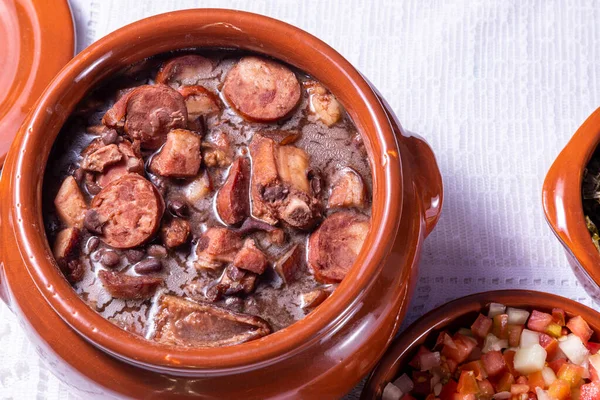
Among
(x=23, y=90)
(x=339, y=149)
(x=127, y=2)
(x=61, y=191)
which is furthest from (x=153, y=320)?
(x=127, y=2)

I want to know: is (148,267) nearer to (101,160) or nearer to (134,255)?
(134,255)

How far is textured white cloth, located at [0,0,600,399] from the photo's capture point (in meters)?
1.74

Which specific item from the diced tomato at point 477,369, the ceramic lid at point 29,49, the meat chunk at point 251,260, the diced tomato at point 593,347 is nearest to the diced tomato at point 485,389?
the diced tomato at point 477,369

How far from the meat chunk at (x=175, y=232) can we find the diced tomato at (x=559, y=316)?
2.50 feet

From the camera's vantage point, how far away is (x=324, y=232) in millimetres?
1301

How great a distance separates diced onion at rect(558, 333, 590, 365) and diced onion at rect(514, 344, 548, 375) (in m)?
0.04

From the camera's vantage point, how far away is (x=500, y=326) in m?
1.59

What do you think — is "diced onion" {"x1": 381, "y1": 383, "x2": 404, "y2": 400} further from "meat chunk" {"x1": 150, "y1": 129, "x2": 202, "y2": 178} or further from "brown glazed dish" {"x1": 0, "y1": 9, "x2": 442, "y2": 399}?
"meat chunk" {"x1": 150, "y1": 129, "x2": 202, "y2": 178}

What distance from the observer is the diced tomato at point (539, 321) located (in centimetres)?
158

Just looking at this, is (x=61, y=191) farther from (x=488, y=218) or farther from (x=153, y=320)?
(x=488, y=218)

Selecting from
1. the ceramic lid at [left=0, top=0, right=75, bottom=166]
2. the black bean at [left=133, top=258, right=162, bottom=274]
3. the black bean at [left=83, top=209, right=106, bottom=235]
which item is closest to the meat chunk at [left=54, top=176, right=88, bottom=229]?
the black bean at [left=83, top=209, right=106, bottom=235]

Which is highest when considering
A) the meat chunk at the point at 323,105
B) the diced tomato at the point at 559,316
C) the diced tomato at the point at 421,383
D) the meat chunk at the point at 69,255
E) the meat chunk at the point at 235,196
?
the meat chunk at the point at 323,105

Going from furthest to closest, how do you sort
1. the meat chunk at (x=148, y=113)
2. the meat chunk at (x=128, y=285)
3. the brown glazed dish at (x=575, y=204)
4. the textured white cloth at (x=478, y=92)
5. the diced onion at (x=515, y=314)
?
the textured white cloth at (x=478, y=92) < the diced onion at (x=515, y=314) < the brown glazed dish at (x=575, y=204) < the meat chunk at (x=148, y=113) < the meat chunk at (x=128, y=285)

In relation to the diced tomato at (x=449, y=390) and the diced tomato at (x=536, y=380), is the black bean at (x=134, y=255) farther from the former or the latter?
the diced tomato at (x=536, y=380)
